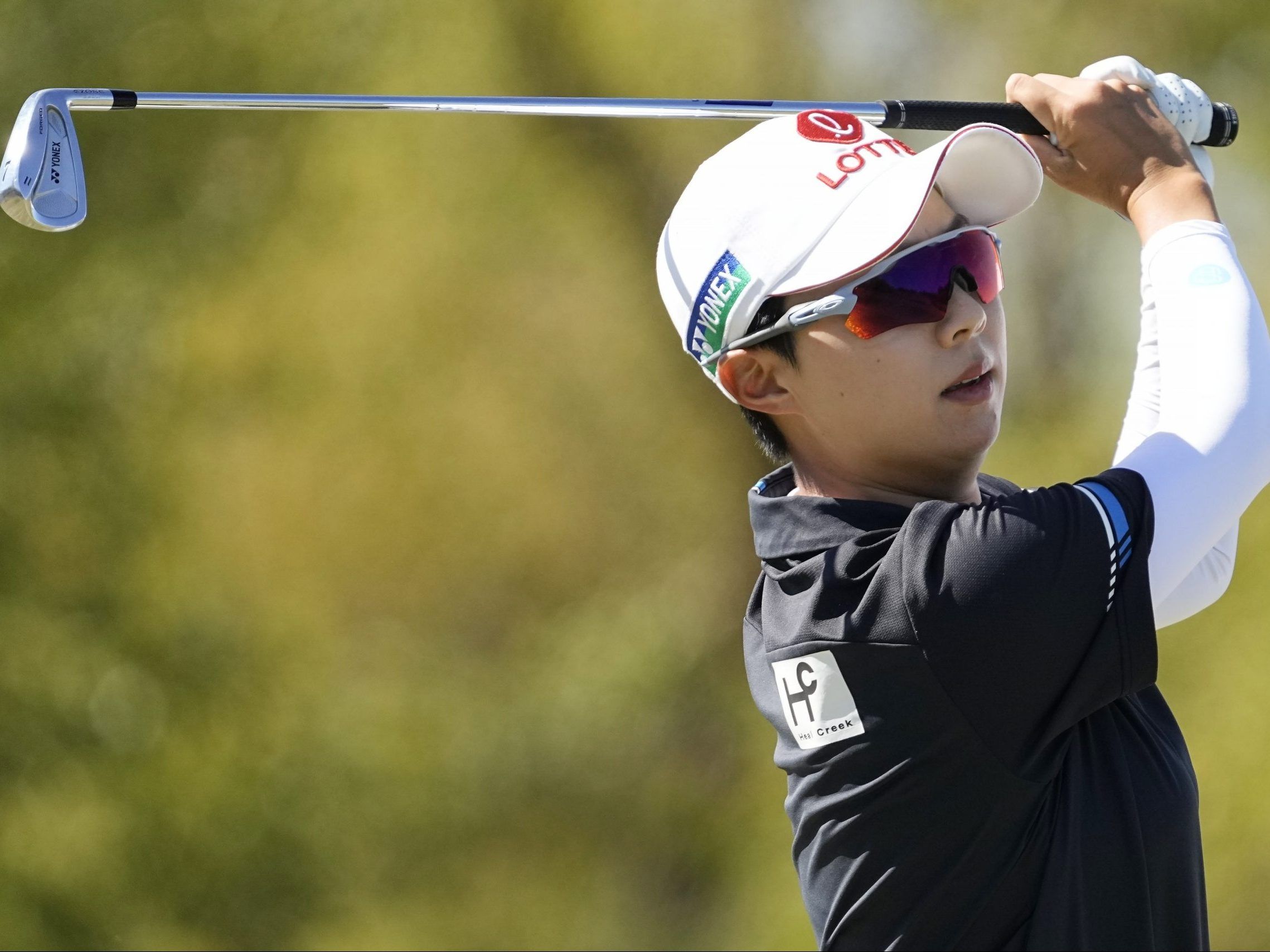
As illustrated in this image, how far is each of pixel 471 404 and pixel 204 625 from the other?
781 millimetres

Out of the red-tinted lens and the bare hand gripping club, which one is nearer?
the red-tinted lens

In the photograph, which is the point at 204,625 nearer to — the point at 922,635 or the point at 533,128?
the point at 533,128

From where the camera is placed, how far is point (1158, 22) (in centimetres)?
315

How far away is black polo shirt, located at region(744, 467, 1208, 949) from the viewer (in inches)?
42.3


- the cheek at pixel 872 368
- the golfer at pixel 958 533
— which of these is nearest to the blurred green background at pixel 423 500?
the golfer at pixel 958 533

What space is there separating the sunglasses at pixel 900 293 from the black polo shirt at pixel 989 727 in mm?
168

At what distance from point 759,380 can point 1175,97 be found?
56 cm

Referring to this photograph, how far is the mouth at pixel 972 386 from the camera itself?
4.09 ft

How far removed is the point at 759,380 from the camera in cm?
134

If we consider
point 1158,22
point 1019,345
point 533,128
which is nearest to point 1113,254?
point 1019,345

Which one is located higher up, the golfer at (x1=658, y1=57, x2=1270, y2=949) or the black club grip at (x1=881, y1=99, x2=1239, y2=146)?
the black club grip at (x1=881, y1=99, x2=1239, y2=146)

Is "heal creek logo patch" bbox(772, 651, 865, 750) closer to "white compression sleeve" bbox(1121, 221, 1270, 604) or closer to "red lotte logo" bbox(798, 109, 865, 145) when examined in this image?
"white compression sleeve" bbox(1121, 221, 1270, 604)

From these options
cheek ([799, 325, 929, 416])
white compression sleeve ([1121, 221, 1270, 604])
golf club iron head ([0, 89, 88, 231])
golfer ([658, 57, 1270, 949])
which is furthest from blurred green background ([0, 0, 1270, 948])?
white compression sleeve ([1121, 221, 1270, 604])

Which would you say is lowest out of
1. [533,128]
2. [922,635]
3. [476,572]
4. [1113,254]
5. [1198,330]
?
[476,572]
